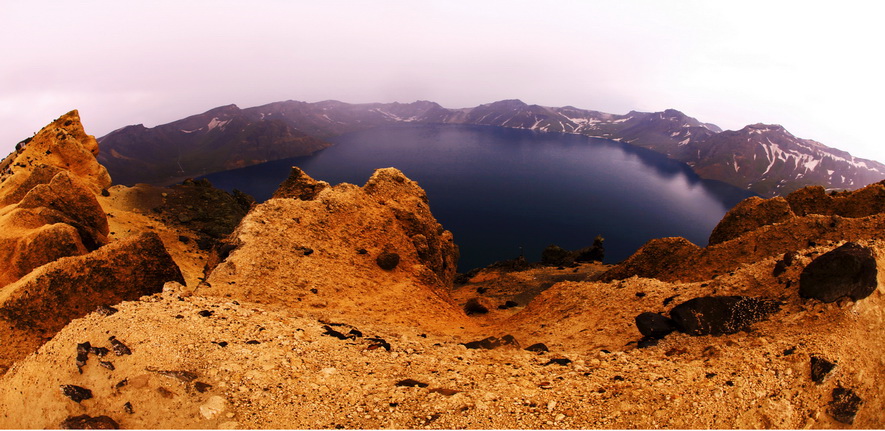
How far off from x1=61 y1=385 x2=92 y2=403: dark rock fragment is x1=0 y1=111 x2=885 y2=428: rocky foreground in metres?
0.03

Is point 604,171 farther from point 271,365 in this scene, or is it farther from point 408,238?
point 271,365

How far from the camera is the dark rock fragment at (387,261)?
79.0 feet

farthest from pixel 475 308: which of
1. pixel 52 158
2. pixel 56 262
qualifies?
pixel 52 158

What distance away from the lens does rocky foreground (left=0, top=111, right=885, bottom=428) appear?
A: 8.40m

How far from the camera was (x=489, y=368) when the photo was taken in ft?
35.5

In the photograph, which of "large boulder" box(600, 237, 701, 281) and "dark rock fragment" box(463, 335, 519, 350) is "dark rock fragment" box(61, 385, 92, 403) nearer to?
"dark rock fragment" box(463, 335, 519, 350)

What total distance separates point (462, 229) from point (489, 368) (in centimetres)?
9424

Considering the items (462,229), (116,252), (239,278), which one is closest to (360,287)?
(239,278)

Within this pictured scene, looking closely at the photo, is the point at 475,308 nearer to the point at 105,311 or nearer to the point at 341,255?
the point at 341,255

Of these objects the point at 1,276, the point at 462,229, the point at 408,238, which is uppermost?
the point at 408,238

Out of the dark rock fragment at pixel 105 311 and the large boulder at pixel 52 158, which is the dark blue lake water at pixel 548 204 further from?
the dark rock fragment at pixel 105 311

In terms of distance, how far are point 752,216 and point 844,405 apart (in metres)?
26.0

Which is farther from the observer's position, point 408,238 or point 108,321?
point 408,238

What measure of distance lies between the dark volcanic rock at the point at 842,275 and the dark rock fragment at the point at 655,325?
4.02 meters
